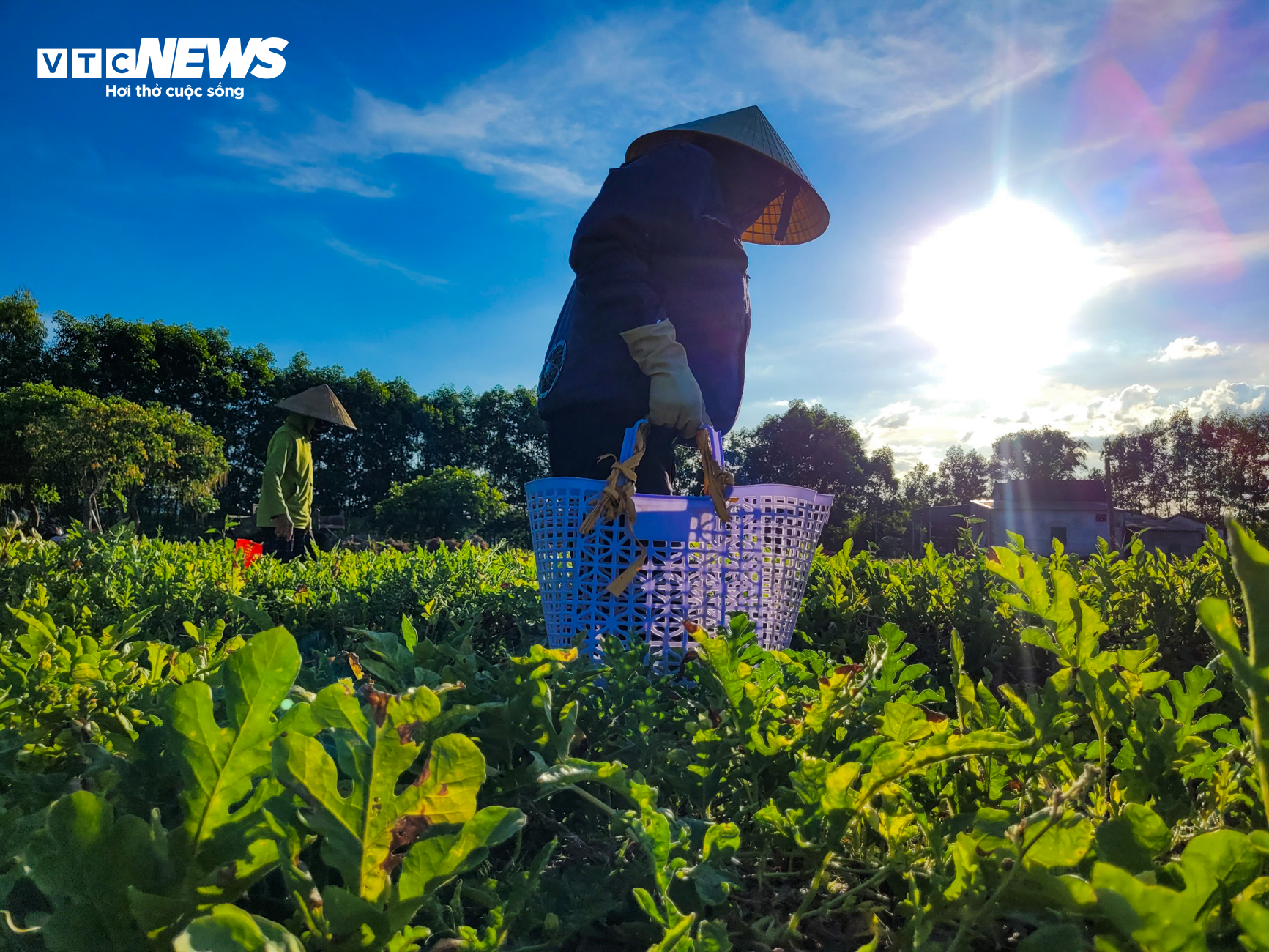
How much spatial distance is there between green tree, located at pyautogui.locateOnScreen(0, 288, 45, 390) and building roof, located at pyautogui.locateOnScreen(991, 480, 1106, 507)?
54.5 meters

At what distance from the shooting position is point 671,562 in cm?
197

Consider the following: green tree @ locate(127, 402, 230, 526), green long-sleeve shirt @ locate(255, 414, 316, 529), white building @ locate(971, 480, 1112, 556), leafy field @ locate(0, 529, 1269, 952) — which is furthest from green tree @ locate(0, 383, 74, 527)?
white building @ locate(971, 480, 1112, 556)

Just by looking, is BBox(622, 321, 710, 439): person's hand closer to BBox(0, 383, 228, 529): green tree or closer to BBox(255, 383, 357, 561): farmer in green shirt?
BBox(255, 383, 357, 561): farmer in green shirt

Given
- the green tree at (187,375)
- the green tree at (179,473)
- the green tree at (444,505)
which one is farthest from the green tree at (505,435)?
the green tree at (444,505)

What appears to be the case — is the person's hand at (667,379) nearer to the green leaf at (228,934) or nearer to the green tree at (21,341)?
the green leaf at (228,934)

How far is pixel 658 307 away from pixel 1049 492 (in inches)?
2107

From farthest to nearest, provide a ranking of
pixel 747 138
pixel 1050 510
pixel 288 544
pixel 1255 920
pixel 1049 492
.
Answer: pixel 1049 492
pixel 1050 510
pixel 288 544
pixel 747 138
pixel 1255 920

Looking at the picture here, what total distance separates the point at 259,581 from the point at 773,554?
2.99 m

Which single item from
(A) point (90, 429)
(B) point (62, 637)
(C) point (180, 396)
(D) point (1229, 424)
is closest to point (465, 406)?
(C) point (180, 396)

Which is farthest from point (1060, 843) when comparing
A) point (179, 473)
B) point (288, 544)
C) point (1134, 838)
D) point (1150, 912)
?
point (179, 473)

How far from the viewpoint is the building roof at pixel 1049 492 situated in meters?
47.0

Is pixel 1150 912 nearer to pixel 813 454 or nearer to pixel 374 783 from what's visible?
pixel 374 783

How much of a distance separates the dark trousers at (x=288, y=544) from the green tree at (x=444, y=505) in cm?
1368

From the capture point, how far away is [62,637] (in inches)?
43.1
